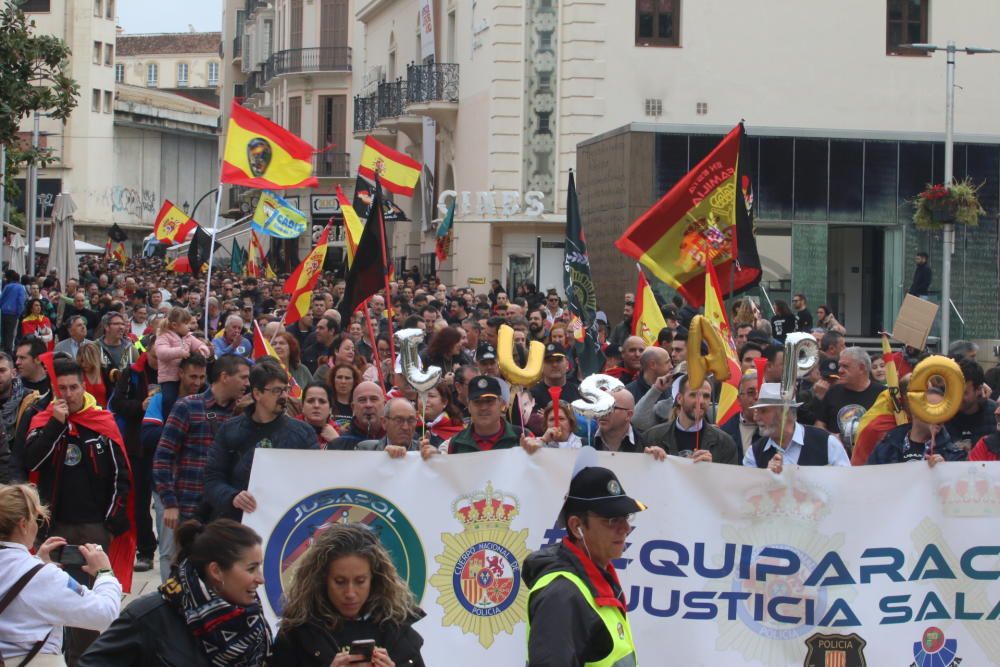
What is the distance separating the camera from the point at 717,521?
24.2 ft

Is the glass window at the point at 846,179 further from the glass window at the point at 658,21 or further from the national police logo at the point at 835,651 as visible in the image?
the national police logo at the point at 835,651

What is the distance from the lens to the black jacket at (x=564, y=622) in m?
4.20

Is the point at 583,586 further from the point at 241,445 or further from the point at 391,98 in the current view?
the point at 391,98

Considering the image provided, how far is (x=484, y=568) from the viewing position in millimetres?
7457

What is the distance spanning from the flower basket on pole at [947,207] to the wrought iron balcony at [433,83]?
→ 15.5 metres

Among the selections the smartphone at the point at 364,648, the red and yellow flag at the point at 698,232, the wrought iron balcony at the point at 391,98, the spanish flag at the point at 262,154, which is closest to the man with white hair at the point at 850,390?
the red and yellow flag at the point at 698,232

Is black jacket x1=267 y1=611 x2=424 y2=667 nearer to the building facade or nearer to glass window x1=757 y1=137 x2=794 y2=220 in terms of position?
the building facade

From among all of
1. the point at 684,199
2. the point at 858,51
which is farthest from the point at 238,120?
the point at 858,51

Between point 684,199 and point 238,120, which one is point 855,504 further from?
Answer: point 238,120

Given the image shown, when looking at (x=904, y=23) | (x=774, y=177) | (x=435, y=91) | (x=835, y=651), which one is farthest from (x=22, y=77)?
(x=904, y=23)

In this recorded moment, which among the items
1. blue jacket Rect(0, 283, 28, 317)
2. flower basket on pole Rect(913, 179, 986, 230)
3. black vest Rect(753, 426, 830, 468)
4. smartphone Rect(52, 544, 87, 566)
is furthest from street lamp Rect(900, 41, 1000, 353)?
smartphone Rect(52, 544, 87, 566)

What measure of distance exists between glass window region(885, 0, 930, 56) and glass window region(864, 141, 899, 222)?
7115 millimetres

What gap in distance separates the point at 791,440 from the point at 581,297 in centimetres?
807

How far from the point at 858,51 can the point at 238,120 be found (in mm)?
19713
